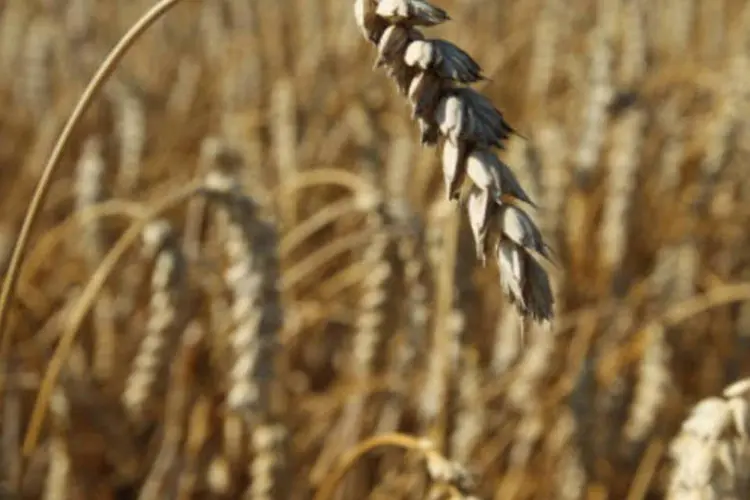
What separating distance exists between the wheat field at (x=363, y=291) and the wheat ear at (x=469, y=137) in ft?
0.06

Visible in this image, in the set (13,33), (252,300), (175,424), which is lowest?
(175,424)

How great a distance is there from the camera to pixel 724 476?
727 millimetres

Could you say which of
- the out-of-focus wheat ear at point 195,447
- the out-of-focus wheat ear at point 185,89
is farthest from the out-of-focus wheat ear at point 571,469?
the out-of-focus wheat ear at point 185,89

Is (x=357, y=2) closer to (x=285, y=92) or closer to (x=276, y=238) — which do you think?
(x=276, y=238)

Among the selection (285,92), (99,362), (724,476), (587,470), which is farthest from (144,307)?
(724,476)

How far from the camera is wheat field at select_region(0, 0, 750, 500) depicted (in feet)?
3.56

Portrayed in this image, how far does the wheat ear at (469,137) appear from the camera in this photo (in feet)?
1.78

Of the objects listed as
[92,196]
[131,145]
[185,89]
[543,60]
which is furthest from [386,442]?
[185,89]

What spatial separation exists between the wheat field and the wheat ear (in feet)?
0.06

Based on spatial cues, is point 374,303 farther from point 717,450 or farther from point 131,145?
point 131,145

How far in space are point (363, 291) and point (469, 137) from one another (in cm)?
127

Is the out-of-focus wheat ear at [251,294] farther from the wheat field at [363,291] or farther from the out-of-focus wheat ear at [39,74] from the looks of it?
the out-of-focus wheat ear at [39,74]

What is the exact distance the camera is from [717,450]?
722 mm

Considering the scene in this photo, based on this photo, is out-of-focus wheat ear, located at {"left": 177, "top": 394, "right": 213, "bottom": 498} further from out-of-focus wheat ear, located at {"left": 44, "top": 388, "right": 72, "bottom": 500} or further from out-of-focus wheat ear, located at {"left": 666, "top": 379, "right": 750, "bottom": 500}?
out-of-focus wheat ear, located at {"left": 666, "top": 379, "right": 750, "bottom": 500}
